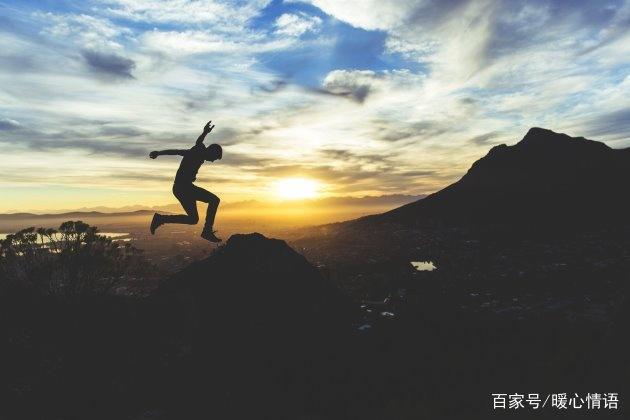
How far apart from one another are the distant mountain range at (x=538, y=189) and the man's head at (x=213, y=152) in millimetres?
35137

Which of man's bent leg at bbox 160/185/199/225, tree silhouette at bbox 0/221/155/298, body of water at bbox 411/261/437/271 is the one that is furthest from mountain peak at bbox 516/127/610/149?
man's bent leg at bbox 160/185/199/225

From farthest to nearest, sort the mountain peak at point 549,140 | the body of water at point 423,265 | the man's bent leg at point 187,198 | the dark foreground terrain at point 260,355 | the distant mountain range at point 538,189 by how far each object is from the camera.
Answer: the mountain peak at point 549,140, the distant mountain range at point 538,189, the body of water at point 423,265, the man's bent leg at point 187,198, the dark foreground terrain at point 260,355

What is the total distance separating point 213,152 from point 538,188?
145 feet

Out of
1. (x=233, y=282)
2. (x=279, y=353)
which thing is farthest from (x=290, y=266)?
(x=279, y=353)

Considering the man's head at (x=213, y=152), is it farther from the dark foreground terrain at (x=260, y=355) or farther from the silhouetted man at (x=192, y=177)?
the dark foreground terrain at (x=260, y=355)

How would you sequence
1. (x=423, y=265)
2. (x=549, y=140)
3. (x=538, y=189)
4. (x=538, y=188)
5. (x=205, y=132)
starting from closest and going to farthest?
1. (x=205, y=132)
2. (x=423, y=265)
3. (x=538, y=189)
4. (x=538, y=188)
5. (x=549, y=140)

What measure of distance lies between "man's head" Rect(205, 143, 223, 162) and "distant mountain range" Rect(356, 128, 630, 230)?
3514 centimetres

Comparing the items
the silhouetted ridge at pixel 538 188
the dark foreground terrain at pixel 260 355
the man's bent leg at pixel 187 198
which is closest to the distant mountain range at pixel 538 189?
the silhouetted ridge at pixel 538 188

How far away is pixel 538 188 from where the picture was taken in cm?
4438

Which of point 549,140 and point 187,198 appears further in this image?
point 549,140

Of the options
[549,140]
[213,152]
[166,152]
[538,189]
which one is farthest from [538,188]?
[166,152]

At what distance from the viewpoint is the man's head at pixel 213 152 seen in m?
8.20

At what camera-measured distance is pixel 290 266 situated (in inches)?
408

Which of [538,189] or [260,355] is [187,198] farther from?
[538,189]
